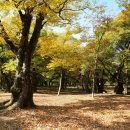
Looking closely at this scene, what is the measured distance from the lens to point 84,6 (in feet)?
54.7

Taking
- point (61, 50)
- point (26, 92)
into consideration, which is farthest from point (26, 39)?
point (61, 50)

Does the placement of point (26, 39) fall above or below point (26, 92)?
above

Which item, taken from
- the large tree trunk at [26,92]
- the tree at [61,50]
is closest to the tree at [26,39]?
the large tree trunk at [26,92]

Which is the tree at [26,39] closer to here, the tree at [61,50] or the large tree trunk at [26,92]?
the large tree trunk at [26,92]

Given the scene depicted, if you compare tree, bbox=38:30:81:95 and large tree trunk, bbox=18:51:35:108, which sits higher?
tree, bbox=38:30:81:95

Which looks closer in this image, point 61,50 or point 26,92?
point 26,92

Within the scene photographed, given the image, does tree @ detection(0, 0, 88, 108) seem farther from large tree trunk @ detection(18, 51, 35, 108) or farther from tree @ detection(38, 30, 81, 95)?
tree @ detection(38, 30, 81, 95)

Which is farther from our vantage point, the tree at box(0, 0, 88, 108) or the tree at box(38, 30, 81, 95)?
the tree at box(38, 30, 81, 95)

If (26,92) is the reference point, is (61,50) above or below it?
above

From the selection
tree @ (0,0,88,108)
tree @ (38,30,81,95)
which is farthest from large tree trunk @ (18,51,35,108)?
tree @ (38,30,81,95)

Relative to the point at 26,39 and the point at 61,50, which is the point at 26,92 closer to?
the point at 26,39

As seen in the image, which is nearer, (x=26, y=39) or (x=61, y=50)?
(x=26, y=39)

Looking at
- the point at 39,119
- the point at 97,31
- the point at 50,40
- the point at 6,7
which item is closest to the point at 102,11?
the point at 97,31

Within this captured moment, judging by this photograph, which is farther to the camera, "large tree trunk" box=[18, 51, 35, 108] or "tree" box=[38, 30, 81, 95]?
"tree" box=[38, 30, 81, 95]
